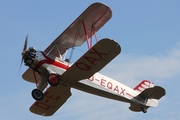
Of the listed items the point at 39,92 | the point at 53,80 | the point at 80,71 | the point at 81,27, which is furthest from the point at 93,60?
the point at 39,92

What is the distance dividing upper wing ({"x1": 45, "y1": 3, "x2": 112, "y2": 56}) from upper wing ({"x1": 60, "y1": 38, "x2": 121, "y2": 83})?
1.67 metres

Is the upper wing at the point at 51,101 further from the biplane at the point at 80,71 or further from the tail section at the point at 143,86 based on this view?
the tail section at the point at 143,86

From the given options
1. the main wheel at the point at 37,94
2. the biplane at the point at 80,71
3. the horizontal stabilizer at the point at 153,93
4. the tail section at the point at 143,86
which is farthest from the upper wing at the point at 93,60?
the tail section at the point at 143,86

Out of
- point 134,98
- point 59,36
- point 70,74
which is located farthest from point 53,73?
point 134,98

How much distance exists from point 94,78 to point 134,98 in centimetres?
230

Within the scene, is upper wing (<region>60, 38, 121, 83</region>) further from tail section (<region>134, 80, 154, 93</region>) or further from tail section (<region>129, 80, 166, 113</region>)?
tail section (<region>134, 80, 154, 93</region>)

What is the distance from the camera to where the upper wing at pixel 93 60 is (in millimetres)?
15180

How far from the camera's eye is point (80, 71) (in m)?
16.4

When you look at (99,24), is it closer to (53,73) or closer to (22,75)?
(53,73)

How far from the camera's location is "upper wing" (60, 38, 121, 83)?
49.8ft

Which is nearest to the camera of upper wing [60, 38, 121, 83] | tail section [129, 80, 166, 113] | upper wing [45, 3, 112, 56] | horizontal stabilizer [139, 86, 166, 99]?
upper wing [60, 38, 121, 83]

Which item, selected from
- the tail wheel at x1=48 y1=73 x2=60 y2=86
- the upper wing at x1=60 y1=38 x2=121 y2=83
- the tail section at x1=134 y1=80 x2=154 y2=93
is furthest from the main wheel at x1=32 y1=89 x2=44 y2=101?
the tail section at x1=134 y1=80 x2=154 y2=93

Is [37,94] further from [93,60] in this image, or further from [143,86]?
[143,86]

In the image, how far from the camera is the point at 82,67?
16172 mm
